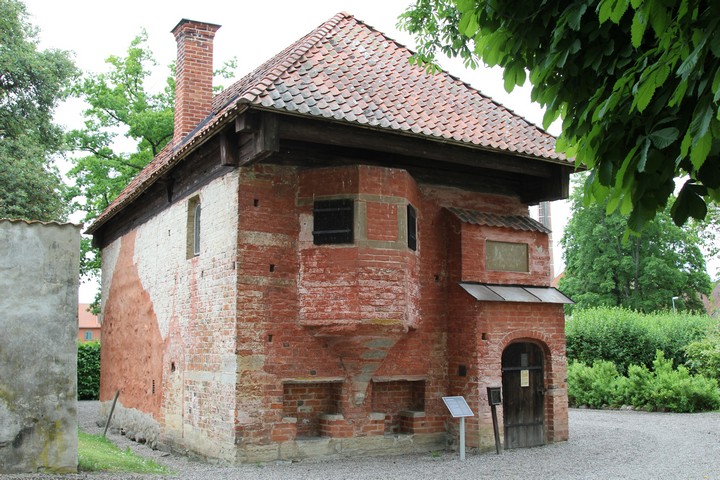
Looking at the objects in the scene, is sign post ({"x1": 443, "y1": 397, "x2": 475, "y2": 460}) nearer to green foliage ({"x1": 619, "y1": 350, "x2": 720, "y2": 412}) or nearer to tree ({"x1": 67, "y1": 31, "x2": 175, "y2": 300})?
green foliage ({"x1": 619, "y1": 350, "x2": 720, "y2": 412})

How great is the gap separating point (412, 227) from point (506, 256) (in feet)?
7.33

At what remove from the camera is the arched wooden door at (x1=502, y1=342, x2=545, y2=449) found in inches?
507

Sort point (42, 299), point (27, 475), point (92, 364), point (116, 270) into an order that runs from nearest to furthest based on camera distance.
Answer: point (27, 475) < point (42, 299) < point (116, 270) < point (92, 364)

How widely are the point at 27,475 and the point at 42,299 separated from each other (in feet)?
7.20

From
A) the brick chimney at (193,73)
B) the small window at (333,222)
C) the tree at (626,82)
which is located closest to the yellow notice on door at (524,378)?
the small window at (333,222)

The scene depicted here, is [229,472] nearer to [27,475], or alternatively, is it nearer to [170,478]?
[170,478]

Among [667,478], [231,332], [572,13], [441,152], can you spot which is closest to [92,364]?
[231,332]

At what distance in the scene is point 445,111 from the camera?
Result: 42.4 ft

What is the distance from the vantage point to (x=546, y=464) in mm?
11062

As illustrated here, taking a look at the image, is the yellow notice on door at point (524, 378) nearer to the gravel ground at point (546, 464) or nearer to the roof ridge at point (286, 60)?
the gravel ground at point (546, 464)

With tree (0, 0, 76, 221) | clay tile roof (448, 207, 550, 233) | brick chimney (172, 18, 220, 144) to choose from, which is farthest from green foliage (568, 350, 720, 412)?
tree (0, 0, 76, 221)

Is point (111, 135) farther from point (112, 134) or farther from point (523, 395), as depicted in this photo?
point (523, 395)

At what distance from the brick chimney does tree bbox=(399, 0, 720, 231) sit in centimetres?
1175

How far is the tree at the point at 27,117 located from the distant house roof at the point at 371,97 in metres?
6.55
